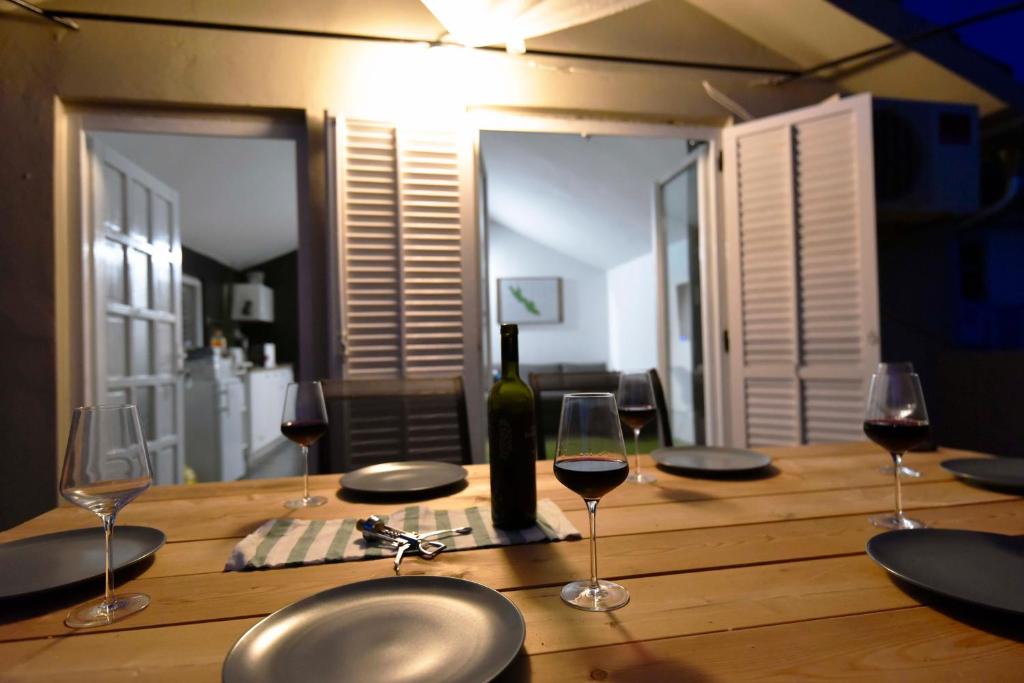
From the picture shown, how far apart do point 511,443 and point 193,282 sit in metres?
5.89

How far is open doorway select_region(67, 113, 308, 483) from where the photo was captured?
2414 mm

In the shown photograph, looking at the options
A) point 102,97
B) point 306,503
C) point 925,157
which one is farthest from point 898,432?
point 102,97

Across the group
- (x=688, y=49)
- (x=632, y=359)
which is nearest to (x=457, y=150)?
(x=688, y=49)

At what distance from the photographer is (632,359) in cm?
756

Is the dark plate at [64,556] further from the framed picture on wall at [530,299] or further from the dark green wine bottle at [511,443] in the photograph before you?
the framed picture on wall at [530,299]

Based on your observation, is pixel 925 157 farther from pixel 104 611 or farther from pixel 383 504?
pixel 104 611

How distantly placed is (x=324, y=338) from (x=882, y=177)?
2.87 m

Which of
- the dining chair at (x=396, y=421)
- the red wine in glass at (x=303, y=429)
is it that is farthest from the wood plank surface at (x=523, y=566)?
the dining chair at (x=396, y=421)

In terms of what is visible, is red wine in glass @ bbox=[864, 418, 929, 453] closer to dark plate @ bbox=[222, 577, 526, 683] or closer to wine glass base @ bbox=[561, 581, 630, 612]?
wine glass base @ bbox=[561, 581, 630, 612]

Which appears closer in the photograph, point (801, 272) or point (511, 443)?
point (511, 443)

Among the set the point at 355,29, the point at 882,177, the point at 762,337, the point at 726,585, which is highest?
the point at 355,29

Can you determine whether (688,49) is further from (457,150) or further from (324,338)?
(324,338)

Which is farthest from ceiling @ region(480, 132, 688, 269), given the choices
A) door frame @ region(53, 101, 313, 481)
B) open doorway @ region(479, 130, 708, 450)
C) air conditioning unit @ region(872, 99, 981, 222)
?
door frame @ region(53, 101, 313, 481)

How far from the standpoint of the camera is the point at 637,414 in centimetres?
106
